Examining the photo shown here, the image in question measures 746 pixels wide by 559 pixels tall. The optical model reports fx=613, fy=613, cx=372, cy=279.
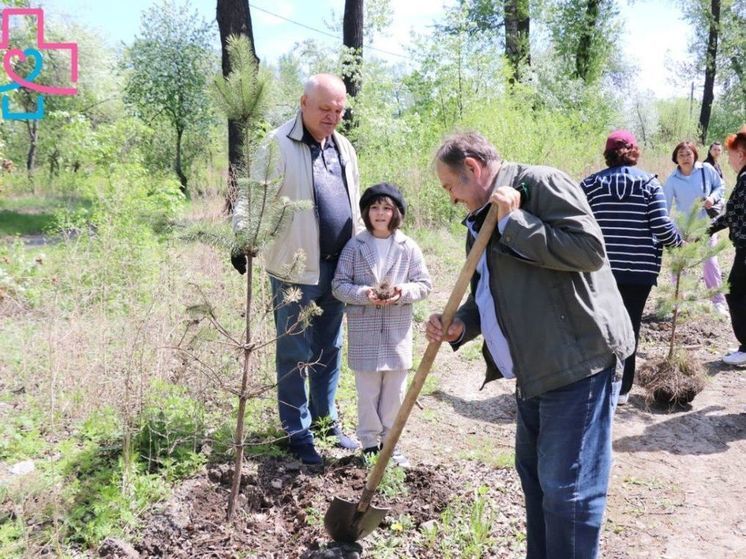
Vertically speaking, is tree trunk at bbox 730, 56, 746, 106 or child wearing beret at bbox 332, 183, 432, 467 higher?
tree trunk at bbox 730, 56, 746, 106

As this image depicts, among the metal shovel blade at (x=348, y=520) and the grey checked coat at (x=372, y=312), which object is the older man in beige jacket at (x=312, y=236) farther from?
the metal shovel blade at (x=348, y=520)

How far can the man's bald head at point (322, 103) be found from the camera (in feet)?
10.9

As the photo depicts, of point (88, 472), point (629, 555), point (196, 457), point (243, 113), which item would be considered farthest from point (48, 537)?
point (629, 555)

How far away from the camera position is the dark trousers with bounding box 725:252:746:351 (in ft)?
16.9

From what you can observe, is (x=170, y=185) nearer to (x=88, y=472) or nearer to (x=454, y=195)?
(x=88, y=472)

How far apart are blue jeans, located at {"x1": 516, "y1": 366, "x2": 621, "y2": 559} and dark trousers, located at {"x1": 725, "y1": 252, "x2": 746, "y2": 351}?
3729 mm

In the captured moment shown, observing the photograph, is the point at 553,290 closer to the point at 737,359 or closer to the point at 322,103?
the point at 322,103

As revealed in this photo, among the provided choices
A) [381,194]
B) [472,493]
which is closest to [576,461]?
[472,493]

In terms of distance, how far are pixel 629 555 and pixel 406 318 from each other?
5.49ft

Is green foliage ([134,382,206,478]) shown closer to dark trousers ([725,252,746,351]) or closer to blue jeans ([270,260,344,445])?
blue jeans ([270,260,344,445])

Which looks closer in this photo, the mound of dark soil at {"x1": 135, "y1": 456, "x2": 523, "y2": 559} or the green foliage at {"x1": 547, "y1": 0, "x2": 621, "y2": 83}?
the mound of dark soil at {"x1": 135, "y1": 456, "x2": 523, "y2": 559}

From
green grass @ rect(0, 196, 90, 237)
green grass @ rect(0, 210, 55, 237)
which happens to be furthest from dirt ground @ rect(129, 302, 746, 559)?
green grass @ rect(0, 210, 55, 237)

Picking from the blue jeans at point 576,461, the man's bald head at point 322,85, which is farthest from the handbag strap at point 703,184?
the blue jeans at point 576,461

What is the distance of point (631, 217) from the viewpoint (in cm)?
420
